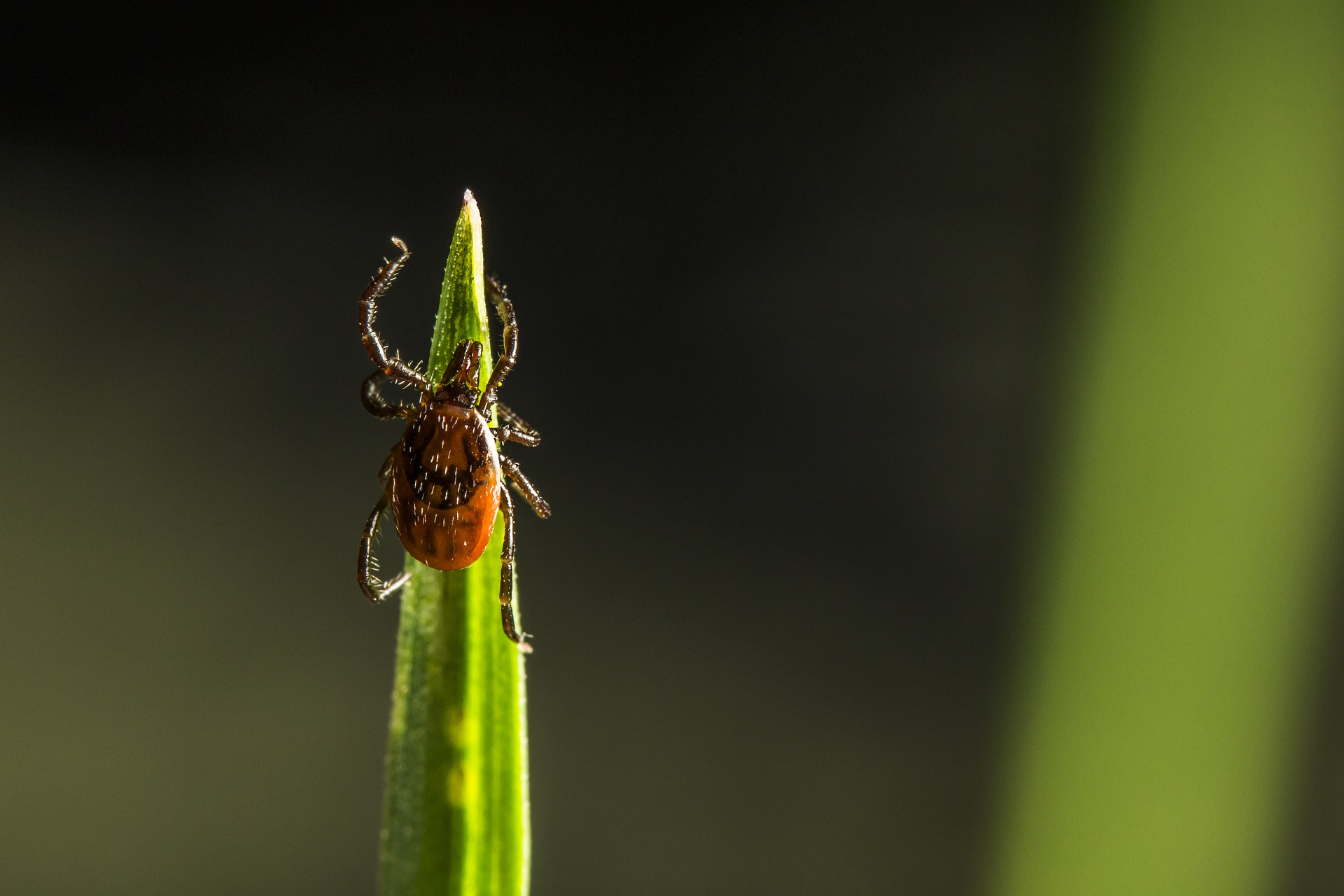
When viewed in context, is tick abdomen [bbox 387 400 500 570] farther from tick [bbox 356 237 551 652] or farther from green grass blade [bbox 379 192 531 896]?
green grass blade [bbox 379 192 531 896]

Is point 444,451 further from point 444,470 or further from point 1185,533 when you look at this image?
point 1185,533

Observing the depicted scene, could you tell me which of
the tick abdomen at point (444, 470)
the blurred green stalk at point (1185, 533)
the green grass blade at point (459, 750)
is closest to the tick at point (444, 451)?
the tick abdomen at point (444, 470)

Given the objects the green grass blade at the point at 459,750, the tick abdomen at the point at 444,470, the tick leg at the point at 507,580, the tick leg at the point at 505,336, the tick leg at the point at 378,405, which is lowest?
the green grass blade at the point at 459,750

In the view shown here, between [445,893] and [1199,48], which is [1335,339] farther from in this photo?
[445,893]

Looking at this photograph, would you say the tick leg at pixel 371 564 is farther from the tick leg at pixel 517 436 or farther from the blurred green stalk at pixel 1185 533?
the blurred green stalk at pixel 1185 533

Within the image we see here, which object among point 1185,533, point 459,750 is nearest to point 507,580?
point 459,750
